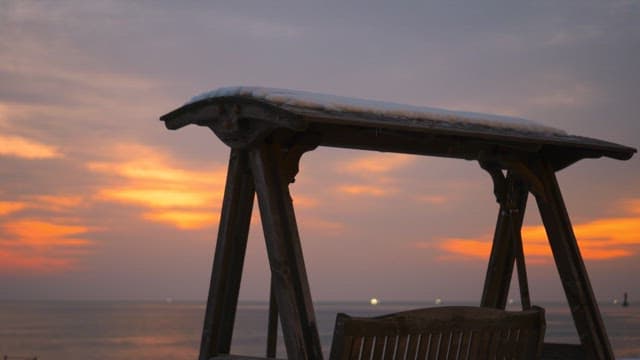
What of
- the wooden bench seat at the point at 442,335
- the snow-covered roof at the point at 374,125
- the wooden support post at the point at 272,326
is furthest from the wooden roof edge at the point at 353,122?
the wooden support post at the point at 272,326

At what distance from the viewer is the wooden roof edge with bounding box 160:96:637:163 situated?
7.03 meters

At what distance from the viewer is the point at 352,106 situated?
24.4 feet

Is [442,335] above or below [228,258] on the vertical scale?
below

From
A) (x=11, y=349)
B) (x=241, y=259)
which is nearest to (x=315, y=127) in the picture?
(x=241, y=259)

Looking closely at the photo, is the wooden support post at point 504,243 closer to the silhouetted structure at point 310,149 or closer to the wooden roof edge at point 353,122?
the silhouetted structure at point 310,149

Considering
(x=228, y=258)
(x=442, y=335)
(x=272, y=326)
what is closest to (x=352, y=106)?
(x=228, y=258)

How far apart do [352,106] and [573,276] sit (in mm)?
3065

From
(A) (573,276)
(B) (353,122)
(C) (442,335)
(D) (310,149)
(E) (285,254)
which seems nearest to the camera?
(B) (353,122)

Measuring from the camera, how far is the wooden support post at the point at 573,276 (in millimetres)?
9234

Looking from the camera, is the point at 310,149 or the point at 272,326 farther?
the point at 272,326

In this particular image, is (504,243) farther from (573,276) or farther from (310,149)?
(310,149)

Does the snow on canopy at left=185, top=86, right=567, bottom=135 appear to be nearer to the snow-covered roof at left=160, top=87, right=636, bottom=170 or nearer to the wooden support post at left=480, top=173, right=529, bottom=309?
the snow-covered roof at left=160, top=87, right=636, bottom=170

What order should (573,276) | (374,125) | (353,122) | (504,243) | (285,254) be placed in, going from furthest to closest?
(504,243)
(573,276)
(285,254)
(374,125)
(353,122)

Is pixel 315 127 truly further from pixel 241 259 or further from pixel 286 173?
pixel 241 259
